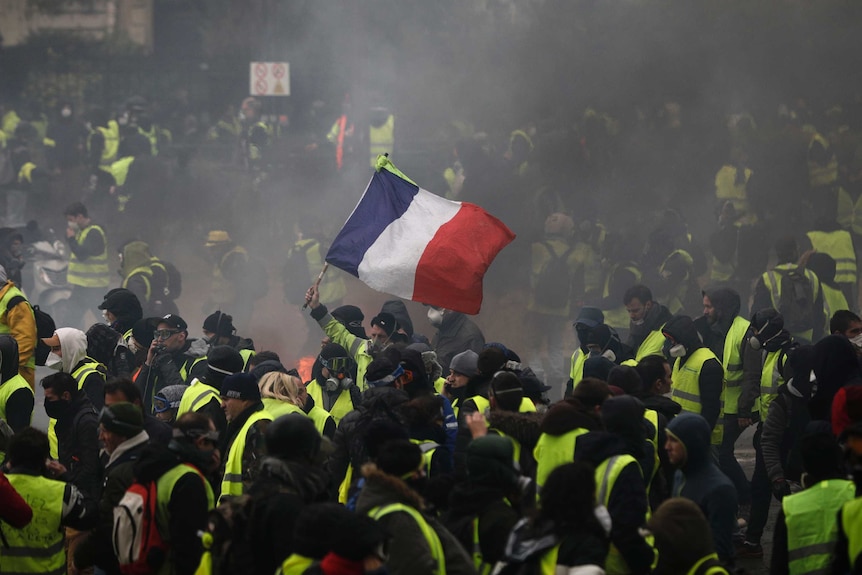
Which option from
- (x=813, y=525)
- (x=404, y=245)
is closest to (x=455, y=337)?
(x=404, y=245)

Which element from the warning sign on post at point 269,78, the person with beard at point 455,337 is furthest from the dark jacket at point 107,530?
the warning sign on post at point 269,78

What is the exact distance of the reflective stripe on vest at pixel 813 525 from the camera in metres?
4.77

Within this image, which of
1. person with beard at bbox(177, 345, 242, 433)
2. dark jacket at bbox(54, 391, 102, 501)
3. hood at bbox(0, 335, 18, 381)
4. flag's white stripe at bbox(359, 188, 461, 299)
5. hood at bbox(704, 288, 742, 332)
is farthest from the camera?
hood at bbox(704, 288, 742, 332)

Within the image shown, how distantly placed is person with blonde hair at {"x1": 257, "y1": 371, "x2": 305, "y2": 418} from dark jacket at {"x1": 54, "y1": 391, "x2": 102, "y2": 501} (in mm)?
850

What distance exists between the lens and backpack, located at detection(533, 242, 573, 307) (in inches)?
618

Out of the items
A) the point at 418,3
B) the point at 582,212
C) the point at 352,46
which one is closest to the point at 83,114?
the point at 352,46

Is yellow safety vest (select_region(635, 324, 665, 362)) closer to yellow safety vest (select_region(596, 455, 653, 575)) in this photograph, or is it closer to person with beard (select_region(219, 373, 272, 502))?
person with beard (select_region(219, 373, 272, 502))

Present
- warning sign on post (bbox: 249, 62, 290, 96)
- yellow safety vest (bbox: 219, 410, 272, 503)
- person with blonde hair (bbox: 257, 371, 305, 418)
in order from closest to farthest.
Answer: yellow safety vest (bbox: 219, 410, 272, 503) → person with blonde hair (bbox: 257, 371, 305, 418) → warning sign on post (bbox: 249, 62, 290, 96)

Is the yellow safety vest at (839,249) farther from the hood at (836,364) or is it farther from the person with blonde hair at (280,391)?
the person with blonde hair at (280,391)

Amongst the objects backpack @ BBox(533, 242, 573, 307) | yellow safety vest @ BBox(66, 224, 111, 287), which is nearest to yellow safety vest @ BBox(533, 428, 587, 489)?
backpack @ BBox(533, 242, 573, 307)

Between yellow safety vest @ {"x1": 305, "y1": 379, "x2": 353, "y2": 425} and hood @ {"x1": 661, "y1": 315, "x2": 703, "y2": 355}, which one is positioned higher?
hood @ {"x1": 661, "y1": 315, "x2": 703, "y2": 355}

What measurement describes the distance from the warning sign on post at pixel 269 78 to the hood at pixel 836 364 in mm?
18483

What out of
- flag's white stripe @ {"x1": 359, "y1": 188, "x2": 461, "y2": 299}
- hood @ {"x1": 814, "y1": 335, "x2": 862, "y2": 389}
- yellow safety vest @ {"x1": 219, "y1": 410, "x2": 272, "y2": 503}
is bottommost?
yellow safety vest @ {"x1": 219, "y1": 410, "x2": 272, "y2": 503}

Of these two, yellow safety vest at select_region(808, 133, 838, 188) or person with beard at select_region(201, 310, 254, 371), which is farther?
yellow safety vest at select_region(808, 133, 838, 188)
